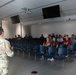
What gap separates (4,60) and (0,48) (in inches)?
10.4

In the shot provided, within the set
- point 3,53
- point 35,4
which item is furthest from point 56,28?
point 3,53

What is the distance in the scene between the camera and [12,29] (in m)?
16.6

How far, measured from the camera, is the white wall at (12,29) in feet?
52.2

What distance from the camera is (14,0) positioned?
7.22m

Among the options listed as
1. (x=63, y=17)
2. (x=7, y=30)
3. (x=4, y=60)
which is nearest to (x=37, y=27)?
(x=7, y=30)

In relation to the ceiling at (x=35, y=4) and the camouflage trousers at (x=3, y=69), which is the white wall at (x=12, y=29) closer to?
the ceiling at (x=35, y=4)

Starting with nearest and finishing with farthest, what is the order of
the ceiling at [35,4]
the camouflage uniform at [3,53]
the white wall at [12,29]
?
1. the camouflage uniform at [3,53]
2. the ceiling at [35,4]
3. the white wall at [12,29]

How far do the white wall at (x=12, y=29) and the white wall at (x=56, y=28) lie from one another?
94 cm

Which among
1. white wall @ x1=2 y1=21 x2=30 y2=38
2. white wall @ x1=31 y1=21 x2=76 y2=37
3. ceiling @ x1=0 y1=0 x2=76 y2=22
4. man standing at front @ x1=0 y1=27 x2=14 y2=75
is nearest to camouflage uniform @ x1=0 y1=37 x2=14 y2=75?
man standing at front @ x1=0 y1=27 x2=14 y2=75

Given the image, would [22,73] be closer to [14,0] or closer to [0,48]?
Result: [0,48]

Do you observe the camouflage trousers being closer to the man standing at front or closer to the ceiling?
the man standing at front

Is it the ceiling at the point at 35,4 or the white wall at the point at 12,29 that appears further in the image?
the white wall at the point at 12,29

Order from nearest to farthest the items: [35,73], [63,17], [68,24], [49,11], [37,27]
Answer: [35,73] < [49,11] < [63,17] < [68,24] < [37,27]

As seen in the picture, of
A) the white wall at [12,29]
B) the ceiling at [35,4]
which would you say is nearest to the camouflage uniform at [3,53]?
the ceiling at [35,4]
